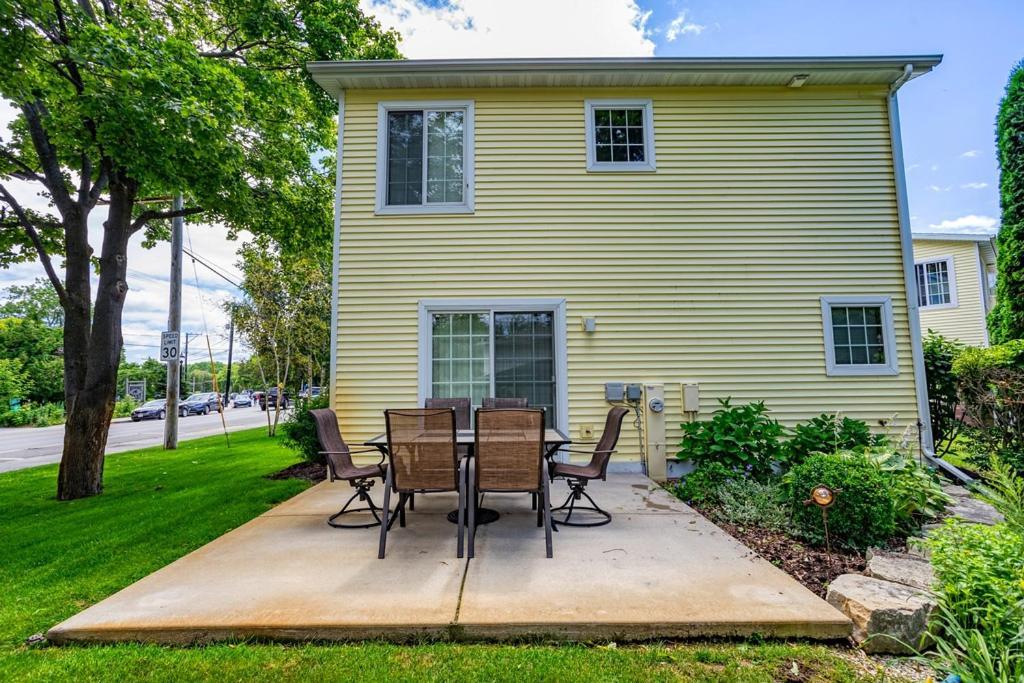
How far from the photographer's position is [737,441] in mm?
5105

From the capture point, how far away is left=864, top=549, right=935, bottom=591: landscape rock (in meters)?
2.40

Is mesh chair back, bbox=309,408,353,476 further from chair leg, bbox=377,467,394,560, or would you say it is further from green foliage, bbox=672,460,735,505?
green foliage, bbox=672,460,735,505

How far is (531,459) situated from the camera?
3.18 metres

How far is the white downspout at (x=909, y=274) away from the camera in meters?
5.76

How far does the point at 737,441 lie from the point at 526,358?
8.50 feet

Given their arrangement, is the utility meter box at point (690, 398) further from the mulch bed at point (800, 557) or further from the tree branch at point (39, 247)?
the tree branch at point (39, 247)

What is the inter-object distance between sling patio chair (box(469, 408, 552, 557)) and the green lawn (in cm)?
103

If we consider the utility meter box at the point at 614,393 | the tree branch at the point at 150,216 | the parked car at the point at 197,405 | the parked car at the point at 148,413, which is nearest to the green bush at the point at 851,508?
the utility meter box at the point at 614,393

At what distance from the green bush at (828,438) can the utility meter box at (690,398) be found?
105 cm

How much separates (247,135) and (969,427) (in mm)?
10780

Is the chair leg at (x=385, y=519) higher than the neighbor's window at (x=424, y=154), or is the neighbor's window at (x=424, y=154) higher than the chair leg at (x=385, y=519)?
the neighbor's window at (x=424, y=154)

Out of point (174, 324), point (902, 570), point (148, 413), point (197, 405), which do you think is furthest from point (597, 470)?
point (197, 405)

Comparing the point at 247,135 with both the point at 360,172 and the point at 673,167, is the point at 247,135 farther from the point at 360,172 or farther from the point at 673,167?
the point at 673,167

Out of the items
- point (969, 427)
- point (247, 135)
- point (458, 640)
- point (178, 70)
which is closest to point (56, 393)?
point (247, 135)
